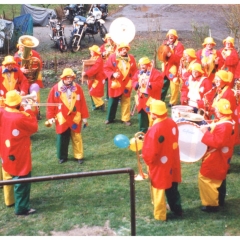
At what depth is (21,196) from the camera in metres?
7.05

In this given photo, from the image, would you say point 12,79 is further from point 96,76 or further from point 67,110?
point 96,76

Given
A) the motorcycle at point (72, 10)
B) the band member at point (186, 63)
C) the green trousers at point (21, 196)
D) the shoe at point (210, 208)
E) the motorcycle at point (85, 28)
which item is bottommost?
the shoe at point (210, 208)

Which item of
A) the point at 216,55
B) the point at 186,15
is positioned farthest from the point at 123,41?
the point at 186,15

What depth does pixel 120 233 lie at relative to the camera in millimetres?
6637

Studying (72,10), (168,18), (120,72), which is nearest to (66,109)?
(120,72)

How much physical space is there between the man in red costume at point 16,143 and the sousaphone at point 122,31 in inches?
175

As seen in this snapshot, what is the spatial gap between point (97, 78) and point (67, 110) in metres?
2.95

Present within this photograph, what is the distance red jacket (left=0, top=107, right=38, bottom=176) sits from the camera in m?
6.87

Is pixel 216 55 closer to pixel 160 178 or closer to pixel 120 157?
pixel 120 157

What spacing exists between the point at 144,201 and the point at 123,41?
4568 millimetres

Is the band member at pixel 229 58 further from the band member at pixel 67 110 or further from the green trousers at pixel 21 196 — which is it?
the green trousers at pixel 21 196

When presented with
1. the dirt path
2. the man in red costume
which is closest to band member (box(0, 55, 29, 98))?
the man in red costume

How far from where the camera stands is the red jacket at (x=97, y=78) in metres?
11.2

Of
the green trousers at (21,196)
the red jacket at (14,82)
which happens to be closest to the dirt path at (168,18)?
the red jacket at (14,82)
